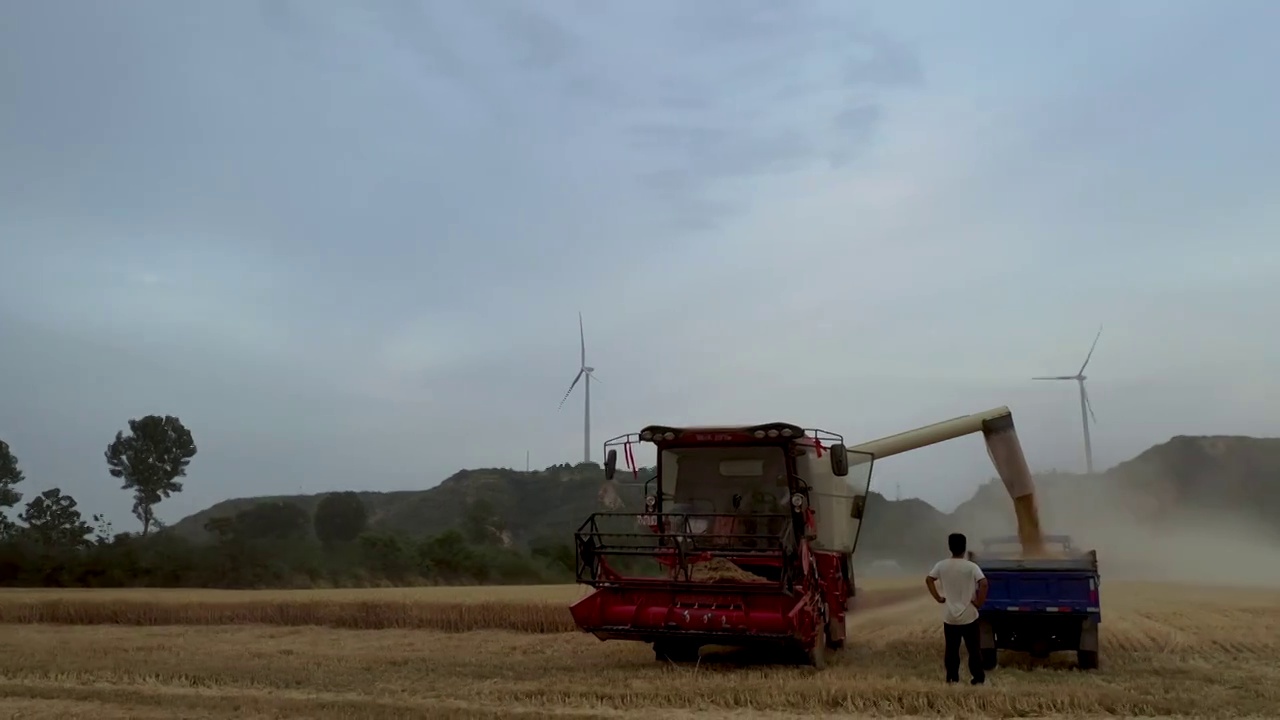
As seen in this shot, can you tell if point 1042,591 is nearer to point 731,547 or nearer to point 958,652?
point 958,652

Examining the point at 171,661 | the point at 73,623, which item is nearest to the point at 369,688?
the point at 171,661

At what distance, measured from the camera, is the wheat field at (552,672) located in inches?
343

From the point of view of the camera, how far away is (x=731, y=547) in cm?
1199

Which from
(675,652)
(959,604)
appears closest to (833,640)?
(675,652)

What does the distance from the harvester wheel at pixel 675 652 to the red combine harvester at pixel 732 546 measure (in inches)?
0.7

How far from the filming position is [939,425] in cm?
1557

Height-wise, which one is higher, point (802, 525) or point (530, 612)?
point (802, 525)

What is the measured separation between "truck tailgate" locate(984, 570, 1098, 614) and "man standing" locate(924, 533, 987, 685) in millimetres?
1834

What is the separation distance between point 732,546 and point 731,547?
0.08 m

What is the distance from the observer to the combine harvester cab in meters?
11.1

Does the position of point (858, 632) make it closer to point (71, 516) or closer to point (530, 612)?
point (530, 612)

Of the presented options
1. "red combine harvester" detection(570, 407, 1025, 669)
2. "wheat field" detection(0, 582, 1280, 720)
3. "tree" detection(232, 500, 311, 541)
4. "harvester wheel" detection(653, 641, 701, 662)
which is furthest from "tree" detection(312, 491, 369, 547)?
"harvester wheel" detection(653, 641, 701, 662)

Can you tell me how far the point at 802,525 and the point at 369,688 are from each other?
535 cm

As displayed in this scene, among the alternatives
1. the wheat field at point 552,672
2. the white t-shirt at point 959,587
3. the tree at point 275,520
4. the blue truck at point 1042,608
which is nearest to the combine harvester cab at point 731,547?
the wheat field at point 552,672
